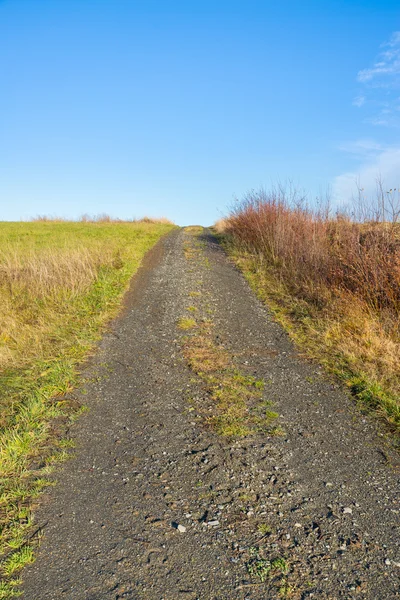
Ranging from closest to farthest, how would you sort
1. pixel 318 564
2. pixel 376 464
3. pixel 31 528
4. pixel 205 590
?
1. pixel 205 590
2. pixel 318 564
3. pixel 31 528
4. pixel 376 464

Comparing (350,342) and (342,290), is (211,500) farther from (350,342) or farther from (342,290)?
(342,290)

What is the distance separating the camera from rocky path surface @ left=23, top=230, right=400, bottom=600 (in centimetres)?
250

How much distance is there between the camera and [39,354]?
20.0ft

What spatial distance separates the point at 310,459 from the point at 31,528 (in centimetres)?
223

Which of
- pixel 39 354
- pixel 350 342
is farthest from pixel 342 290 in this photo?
pixel 39 354

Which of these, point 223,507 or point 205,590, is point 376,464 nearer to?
point 223,507

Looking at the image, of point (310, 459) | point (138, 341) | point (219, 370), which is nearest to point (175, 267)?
point (138, 341)

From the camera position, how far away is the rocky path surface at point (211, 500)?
8.21ft

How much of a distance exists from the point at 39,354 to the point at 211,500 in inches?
150

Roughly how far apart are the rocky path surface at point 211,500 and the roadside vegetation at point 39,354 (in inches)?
7.6

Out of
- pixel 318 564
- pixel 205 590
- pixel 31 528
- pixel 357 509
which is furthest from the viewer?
pixel 357 509

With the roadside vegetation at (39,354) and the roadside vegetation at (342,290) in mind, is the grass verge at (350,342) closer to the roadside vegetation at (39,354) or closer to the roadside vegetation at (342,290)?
the roadside vegetation at (342,290)

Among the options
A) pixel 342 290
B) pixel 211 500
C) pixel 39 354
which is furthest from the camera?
pixel 342 290

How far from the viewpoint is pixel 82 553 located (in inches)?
106
